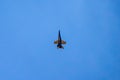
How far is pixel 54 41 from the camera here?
210 ft

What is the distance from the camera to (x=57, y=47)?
63.6m

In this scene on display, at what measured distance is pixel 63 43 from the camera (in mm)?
63688

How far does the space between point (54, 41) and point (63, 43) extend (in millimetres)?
1394

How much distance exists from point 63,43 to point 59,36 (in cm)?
265

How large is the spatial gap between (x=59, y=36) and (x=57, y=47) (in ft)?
9.12

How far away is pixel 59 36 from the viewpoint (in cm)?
6131

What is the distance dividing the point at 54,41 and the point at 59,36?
2.85m

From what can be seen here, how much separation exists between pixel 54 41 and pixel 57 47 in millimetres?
1070
